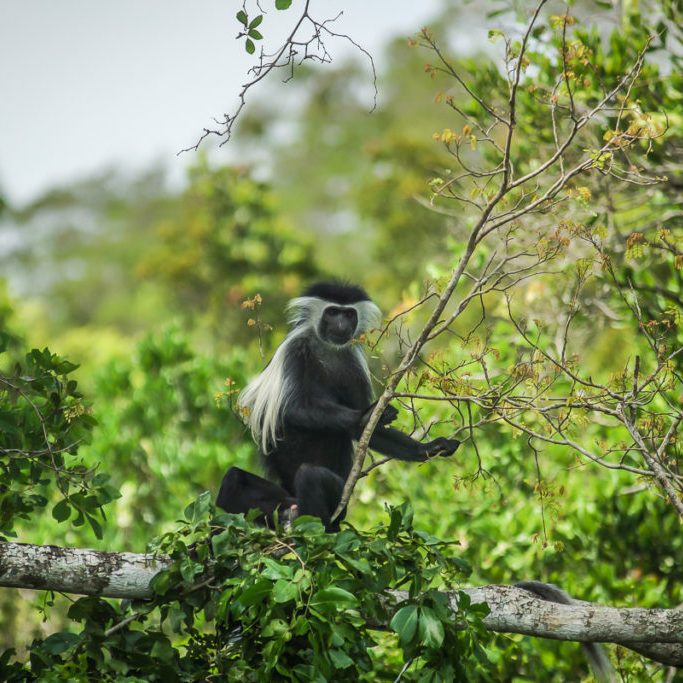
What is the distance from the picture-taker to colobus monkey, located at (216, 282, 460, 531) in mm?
4074

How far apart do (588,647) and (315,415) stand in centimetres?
150

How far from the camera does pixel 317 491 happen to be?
3.96 m

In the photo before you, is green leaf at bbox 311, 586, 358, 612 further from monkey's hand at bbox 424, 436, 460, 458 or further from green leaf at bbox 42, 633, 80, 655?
monkey's hand at bbox 424, 436, 460, 458

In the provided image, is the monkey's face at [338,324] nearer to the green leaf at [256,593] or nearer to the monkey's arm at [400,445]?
the monkey's arm at [400,445]

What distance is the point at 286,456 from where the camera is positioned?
4.59 m

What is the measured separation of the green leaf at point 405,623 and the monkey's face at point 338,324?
6.70ft

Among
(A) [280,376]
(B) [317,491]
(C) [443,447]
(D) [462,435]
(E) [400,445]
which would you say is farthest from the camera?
(D) [462,435]

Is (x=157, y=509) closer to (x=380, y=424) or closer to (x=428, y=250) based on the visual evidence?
(x=380, y=424)

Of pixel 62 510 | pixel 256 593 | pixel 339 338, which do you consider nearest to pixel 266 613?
pixel 256 593

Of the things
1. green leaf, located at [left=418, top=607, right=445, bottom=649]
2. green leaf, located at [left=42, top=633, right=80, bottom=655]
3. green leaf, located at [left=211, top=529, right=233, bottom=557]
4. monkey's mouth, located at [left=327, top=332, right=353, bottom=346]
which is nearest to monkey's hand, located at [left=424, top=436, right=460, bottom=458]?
monkey's mouth, located at [left=327, top=332, right=353, bottom=346]

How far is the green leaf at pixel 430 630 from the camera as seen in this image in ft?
9.71

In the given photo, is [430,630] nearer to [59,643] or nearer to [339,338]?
[59,643]

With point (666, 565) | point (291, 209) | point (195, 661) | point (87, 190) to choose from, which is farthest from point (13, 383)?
point (87, 190)

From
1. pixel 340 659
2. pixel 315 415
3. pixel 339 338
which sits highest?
pixel 339 338
